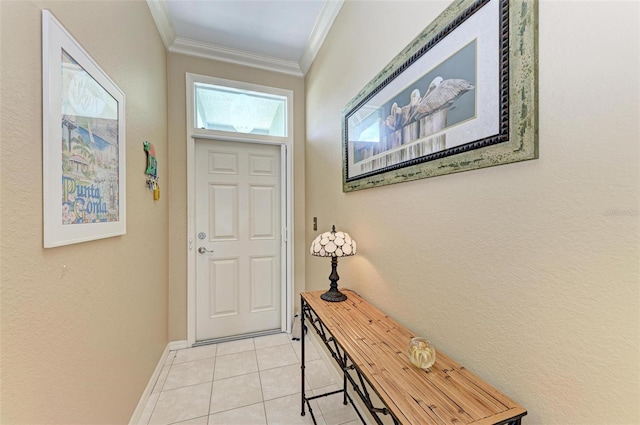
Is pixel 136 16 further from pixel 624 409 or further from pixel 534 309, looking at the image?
pixel 624 409

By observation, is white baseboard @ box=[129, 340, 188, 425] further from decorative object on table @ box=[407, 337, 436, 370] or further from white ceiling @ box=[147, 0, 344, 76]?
white ceiling @ box=[147, 0, 344, 76]

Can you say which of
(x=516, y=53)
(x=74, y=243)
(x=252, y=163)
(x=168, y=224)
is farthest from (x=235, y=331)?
(x=516, y=53)

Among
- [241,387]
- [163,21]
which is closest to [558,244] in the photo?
[241,387]

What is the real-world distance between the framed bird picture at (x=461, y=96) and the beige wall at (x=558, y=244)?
1.6 inches

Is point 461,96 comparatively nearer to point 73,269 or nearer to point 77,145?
point 77,145

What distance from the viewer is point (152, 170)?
182 cm

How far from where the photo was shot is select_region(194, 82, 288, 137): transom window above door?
253 cm

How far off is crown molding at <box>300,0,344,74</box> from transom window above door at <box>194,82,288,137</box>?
0.42 meters

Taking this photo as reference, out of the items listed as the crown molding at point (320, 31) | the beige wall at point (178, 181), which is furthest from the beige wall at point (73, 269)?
the crown molding at point (320, 31)

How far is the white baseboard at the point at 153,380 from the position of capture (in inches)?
60.3

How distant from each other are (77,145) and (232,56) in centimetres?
195

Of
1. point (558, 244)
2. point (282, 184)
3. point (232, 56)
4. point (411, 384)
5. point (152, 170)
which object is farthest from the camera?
point (282, 184)

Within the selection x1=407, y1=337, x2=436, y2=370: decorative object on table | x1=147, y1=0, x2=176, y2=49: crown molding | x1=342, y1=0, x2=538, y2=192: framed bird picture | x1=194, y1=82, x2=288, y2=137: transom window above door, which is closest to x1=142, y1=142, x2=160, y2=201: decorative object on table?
x1=194, y1=82, x2=288, y2=137: transom window above door

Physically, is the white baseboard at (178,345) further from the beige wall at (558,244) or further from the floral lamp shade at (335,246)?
the beige wall at (558,244)
